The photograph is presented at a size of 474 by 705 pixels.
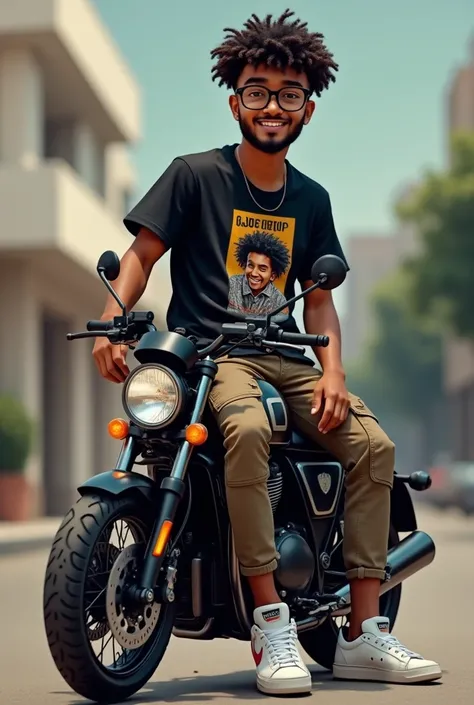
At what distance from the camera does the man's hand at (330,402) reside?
5.28 m

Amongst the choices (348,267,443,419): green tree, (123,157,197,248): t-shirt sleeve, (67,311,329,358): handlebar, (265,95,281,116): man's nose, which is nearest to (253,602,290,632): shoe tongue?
(67,311,329,358): handlebar

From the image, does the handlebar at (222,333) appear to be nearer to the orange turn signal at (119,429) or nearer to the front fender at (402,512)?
the orange turn signal at (119,429)

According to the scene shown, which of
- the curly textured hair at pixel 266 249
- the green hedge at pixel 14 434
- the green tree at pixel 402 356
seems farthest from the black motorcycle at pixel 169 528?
the green tree at pixel 402 356

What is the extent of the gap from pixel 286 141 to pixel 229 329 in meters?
0.81

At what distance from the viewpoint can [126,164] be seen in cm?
4456

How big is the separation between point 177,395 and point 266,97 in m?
1.23

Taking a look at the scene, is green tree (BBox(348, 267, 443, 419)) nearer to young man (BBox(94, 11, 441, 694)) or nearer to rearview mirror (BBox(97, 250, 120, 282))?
young man (BBox(94, 11, 441, 694))

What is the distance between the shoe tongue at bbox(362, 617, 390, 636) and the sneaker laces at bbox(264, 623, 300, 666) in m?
0.44

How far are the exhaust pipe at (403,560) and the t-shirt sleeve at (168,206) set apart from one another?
140 centimetres

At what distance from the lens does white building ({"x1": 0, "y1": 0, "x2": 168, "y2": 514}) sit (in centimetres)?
2633

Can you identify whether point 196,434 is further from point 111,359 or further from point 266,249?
point 266,249

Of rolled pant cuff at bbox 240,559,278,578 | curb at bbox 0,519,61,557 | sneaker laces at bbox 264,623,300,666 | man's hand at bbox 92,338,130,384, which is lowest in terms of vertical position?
curb at bbox 0,519,61,557

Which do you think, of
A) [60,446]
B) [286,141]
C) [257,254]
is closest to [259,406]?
[257,254]

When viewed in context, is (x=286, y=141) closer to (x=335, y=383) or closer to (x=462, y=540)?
(x=335, y=383)
